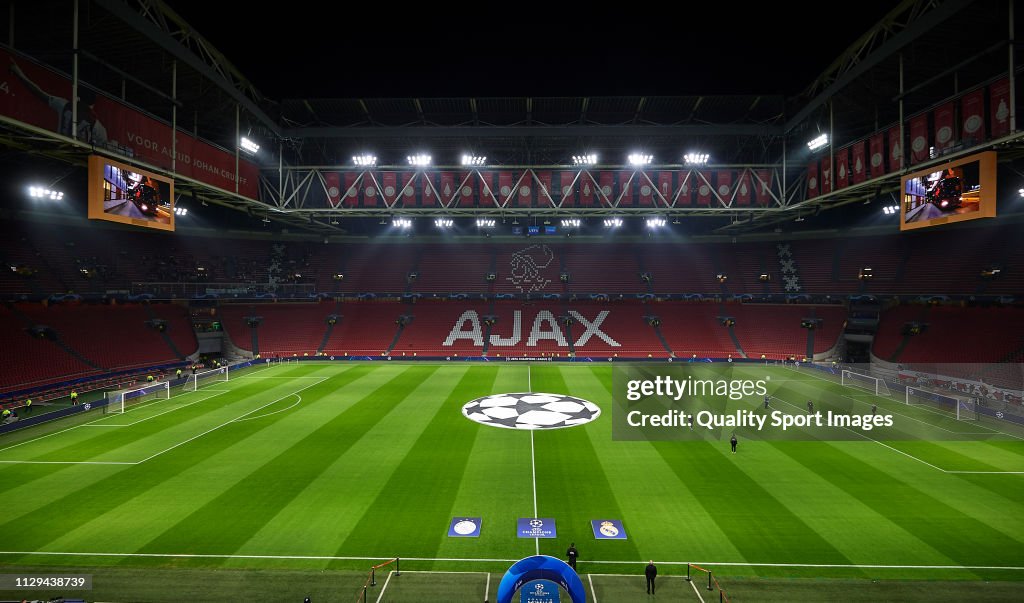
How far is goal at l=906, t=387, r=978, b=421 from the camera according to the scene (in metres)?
22.6

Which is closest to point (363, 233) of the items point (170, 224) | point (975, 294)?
point (170, 224)

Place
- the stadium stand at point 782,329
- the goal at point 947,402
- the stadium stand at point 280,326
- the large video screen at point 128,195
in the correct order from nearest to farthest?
the large video screen at point 128,195
the goal at point 947,402
the stadium stand at point 782,329
the stadium stand at point 280,326

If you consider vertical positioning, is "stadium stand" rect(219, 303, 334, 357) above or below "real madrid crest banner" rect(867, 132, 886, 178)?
below

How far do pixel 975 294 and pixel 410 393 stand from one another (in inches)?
1715

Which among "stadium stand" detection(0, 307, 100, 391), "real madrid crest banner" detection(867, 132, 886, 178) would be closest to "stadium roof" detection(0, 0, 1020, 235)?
"real madrid crest banner" detection(867, 132, 886, 178)

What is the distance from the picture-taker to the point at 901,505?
527 inches

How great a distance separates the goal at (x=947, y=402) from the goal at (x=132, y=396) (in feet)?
142

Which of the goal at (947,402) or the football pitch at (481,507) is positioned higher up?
the goal at (947,402)

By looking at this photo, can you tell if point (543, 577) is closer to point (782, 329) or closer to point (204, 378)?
point (204, 378)

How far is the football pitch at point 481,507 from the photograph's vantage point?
10.2 m

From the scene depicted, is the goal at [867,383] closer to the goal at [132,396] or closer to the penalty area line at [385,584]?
the penalty area line at [385,584]

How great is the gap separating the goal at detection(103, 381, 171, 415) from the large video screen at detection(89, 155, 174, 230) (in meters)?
10.6

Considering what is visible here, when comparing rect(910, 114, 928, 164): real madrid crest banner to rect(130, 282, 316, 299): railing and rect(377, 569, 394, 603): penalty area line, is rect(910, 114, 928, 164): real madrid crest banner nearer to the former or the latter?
rect(377, 569, 394, 603): penalty area line

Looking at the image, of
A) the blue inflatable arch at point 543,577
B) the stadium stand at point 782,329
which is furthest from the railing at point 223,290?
the blue inflatable arch at point 543,577
